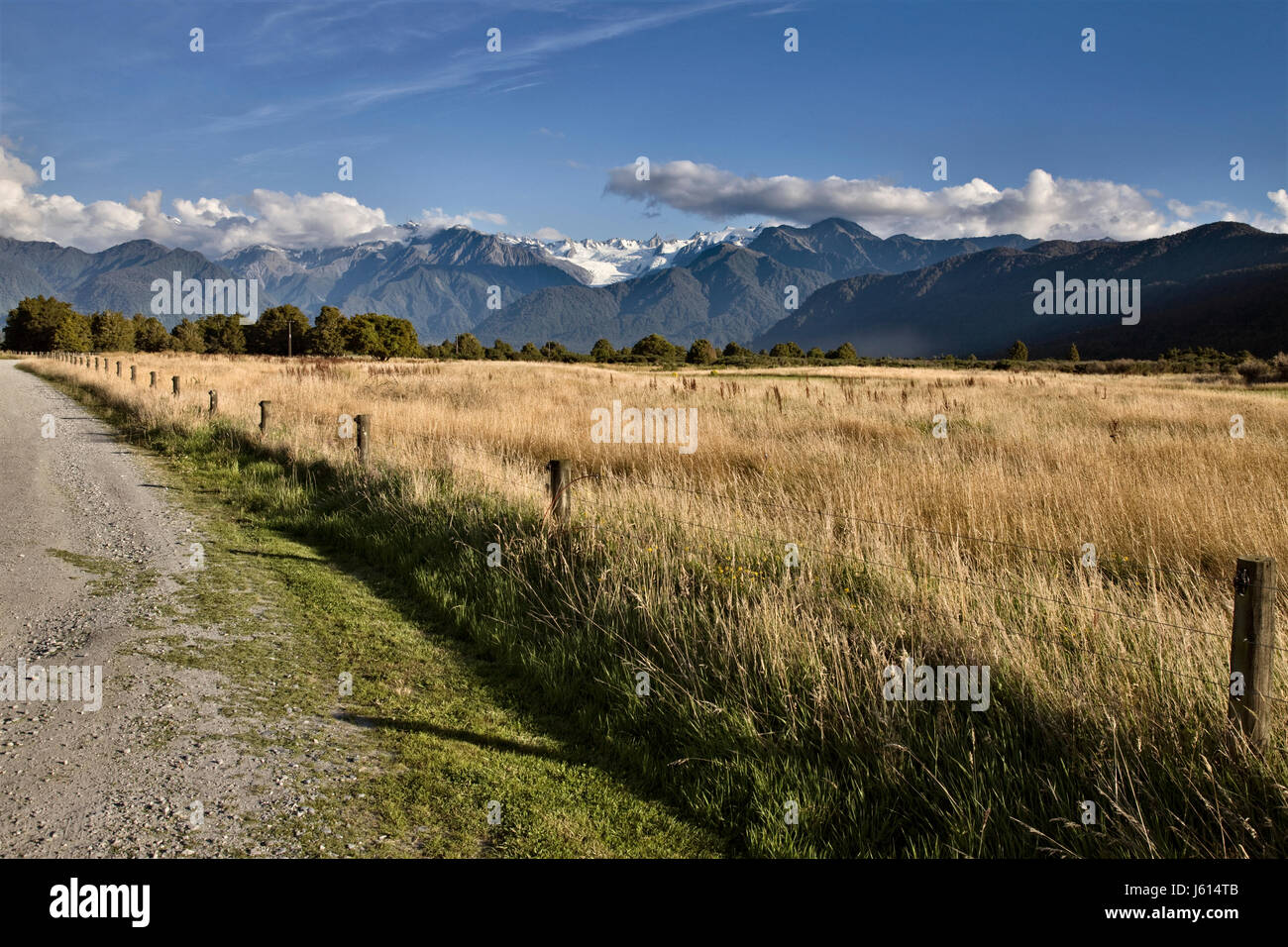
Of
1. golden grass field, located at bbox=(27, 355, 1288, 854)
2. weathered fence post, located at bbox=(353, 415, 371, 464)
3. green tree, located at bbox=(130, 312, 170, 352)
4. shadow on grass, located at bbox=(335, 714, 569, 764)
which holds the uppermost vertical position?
green tree, located at bbox=(130, 312, 170, 352)

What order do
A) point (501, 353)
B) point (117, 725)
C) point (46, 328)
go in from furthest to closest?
point (501, 353) → point (46, 328) → point (117, 725)

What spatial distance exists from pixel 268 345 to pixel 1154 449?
98.0 meters

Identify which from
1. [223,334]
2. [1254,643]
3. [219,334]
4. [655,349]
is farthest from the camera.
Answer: [219,334]

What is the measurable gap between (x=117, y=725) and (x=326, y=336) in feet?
292

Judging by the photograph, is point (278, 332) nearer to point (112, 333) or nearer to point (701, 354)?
point (112, 333)

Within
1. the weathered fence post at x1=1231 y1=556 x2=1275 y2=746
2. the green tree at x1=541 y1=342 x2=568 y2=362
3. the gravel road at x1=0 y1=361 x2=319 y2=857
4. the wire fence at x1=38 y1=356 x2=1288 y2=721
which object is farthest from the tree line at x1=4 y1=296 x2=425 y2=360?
the weathered fence post at x1=1231 y1=556 x2=1275 y2=746

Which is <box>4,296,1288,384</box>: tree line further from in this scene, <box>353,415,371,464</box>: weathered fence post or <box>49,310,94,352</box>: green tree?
<box>353,415,371,464</box>: weathered fence post

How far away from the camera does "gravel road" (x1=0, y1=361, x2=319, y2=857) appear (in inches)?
141

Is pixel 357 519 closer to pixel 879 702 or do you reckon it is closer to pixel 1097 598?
pixel 879 702

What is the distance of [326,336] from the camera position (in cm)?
8600

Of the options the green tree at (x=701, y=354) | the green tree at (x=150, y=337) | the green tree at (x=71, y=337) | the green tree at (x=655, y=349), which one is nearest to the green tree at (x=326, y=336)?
the green tree at (x=150, y=337)

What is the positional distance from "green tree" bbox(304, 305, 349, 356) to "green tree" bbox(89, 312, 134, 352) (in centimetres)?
2164

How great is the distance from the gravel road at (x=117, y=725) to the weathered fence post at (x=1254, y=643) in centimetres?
442

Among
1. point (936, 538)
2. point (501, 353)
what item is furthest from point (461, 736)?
point (501, 353)
